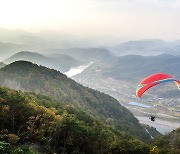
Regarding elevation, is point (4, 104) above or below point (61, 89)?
below

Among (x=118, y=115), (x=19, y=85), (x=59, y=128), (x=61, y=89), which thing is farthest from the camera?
(x=118, y=115)

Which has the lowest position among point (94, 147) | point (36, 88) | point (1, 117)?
point (94, 147)

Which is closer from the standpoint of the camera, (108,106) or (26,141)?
(26,141)

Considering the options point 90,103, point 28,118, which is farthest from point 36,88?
point 28,118

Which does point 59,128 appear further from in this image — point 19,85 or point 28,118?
point 19,85

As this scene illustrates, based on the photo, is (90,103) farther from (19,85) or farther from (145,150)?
(145,150)

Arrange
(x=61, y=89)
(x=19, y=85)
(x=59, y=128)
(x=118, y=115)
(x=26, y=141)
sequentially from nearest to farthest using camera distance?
1. (x=26, y=141)
2. (x=59, y=128)
3. (x=19, y=85)
4. (x=61, y=89)
5. (x=118, y=115)
